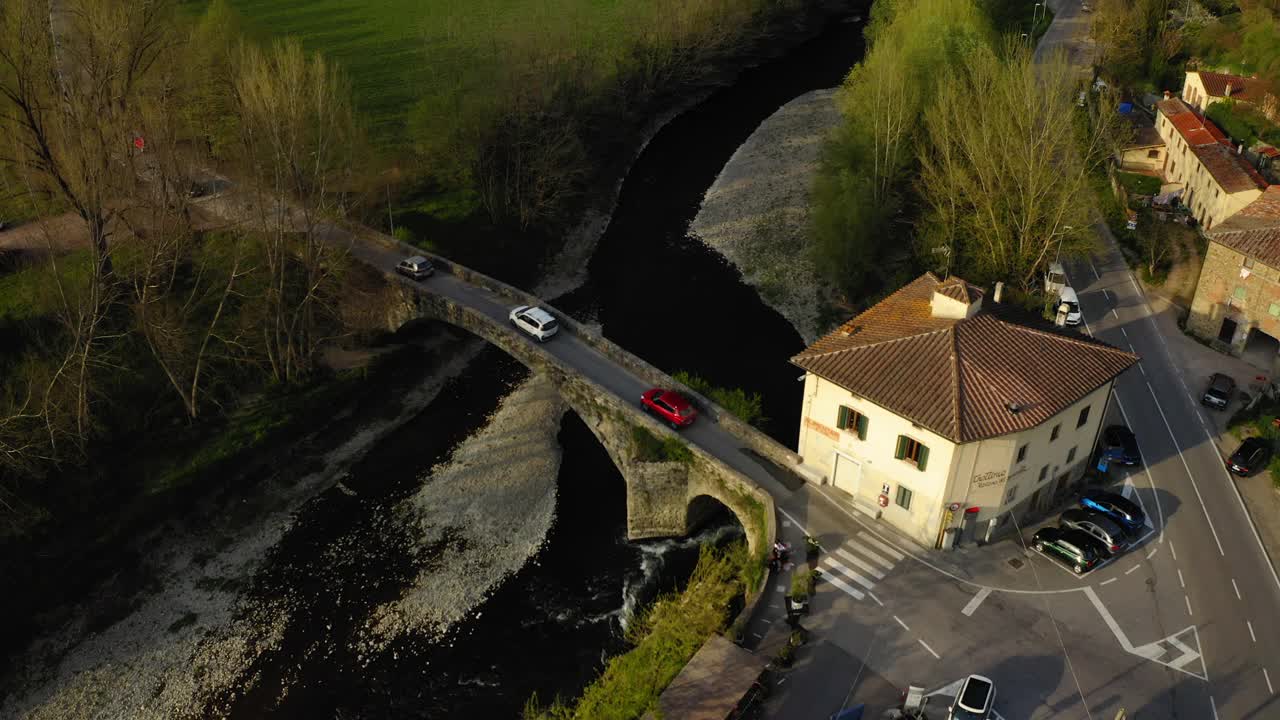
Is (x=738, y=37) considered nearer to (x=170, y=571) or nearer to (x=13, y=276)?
(x=13, y=276)

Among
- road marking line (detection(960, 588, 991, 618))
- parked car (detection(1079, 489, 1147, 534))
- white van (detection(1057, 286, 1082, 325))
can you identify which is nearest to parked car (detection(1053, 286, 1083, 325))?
white van (detection(1057, 286, 1082, 325))

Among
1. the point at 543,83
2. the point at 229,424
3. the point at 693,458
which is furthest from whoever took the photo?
the point at 543,83

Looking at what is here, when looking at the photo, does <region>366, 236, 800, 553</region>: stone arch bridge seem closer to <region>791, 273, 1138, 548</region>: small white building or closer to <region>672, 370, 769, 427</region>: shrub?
<region>672, 370, 769, 427</region>: shrub

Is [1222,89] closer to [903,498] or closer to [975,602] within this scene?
[903,498]

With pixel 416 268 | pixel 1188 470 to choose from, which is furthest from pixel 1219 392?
pixel 416 268

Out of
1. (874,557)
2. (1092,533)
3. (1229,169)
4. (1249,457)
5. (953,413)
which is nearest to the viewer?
(953,413)

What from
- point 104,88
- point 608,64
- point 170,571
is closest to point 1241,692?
point 170,571
